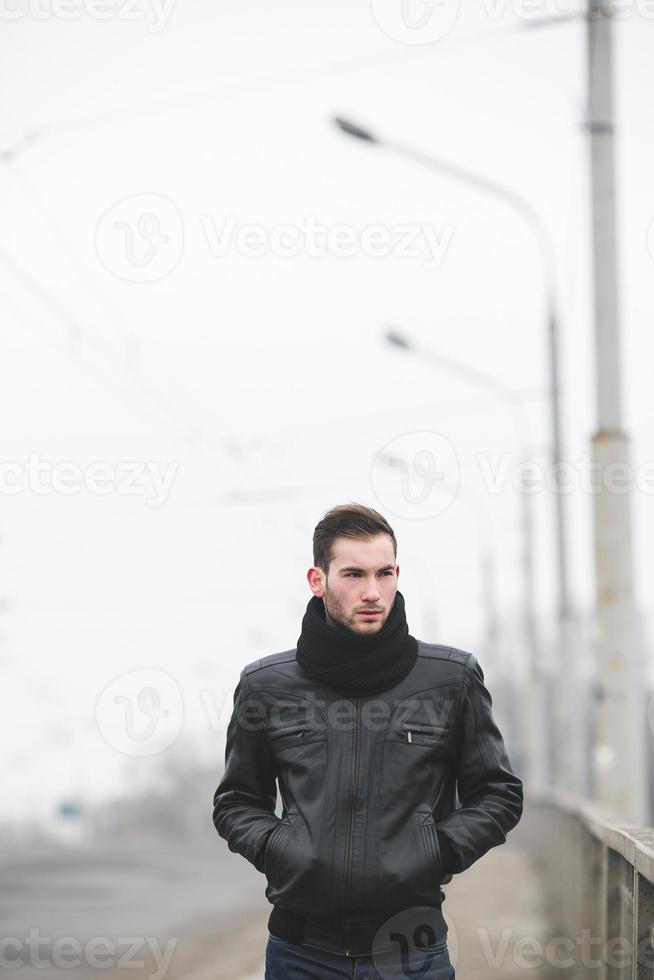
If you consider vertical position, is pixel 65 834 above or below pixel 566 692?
below

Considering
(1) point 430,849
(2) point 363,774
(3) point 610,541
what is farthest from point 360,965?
(3) point 610,541

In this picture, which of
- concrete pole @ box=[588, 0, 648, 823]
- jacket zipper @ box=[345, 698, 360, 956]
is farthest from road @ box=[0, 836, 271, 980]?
jacket zipper @ box=[345, 698, 360, 956]

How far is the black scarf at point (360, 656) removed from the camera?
4.19 meters

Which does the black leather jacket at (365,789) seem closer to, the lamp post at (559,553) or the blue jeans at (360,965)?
the blue jeans at (360,965)

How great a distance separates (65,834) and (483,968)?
56.1 m

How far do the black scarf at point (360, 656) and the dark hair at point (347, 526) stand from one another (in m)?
0.18

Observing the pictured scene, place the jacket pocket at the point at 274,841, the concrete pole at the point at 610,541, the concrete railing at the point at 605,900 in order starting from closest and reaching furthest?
the jacket pocket at the point at 274,841
the concrete railing at the point at 605,900
the concrete pole at the point at 610,541

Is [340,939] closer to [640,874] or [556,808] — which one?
[640,874]

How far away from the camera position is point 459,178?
17328 mm

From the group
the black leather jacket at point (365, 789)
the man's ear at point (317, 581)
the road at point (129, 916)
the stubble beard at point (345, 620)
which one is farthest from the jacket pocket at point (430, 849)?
the road at point (129, 916)

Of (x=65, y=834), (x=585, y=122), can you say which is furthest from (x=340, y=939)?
(x=65, y=834)

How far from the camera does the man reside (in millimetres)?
4086

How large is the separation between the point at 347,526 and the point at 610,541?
725 cm

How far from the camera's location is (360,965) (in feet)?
13.5
